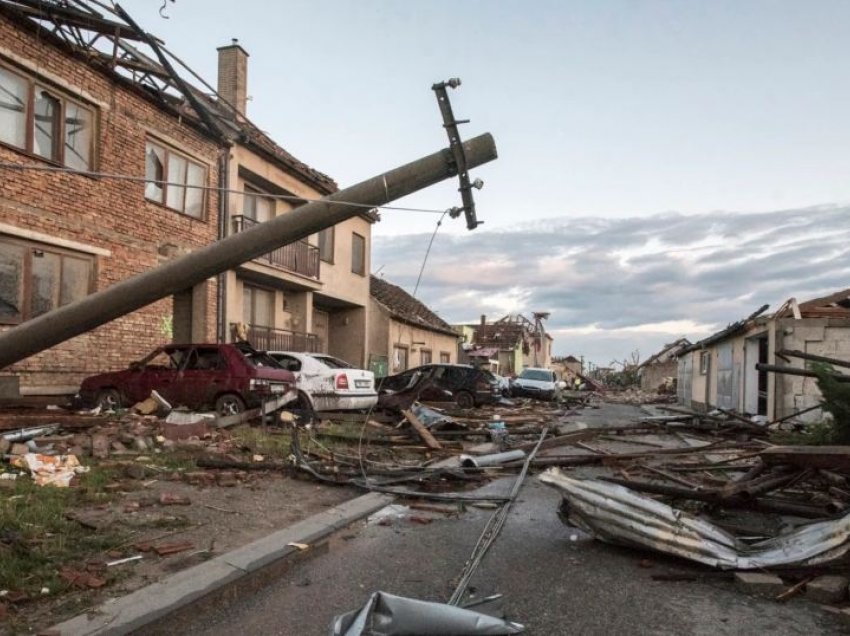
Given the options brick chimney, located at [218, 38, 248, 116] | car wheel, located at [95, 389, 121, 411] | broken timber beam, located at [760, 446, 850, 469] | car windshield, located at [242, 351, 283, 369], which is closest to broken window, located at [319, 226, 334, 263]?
brick chimney, located at [218, 38, 248, 116]

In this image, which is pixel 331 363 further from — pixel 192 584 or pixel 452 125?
pixel 192 584

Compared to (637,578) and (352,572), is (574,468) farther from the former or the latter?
(352,572)

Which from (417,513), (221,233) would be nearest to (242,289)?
(221,233)

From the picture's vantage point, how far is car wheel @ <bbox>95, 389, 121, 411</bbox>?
12625 mm

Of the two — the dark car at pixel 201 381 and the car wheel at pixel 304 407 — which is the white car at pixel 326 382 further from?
the dark car at pixel 201 381

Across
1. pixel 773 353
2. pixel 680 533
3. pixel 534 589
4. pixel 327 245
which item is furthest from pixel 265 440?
pixel 327 245

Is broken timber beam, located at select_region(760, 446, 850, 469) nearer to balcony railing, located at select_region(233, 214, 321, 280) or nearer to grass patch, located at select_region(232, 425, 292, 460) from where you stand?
grass patch, located at select_region(232, 425, 292, 460)

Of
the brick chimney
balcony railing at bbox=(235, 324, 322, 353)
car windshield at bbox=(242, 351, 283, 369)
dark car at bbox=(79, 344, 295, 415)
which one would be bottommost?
dark car at bbox=(79, 344, 295, 415)

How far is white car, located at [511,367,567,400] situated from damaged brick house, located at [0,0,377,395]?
13.7 metres

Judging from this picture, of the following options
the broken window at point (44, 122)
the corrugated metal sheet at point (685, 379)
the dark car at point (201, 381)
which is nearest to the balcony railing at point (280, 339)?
the dark car at point (201, 381)

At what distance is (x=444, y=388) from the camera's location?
21.0 meters

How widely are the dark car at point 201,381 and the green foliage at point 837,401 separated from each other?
9.00 metres

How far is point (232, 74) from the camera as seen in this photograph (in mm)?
19688

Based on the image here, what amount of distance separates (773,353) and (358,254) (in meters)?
16.2
